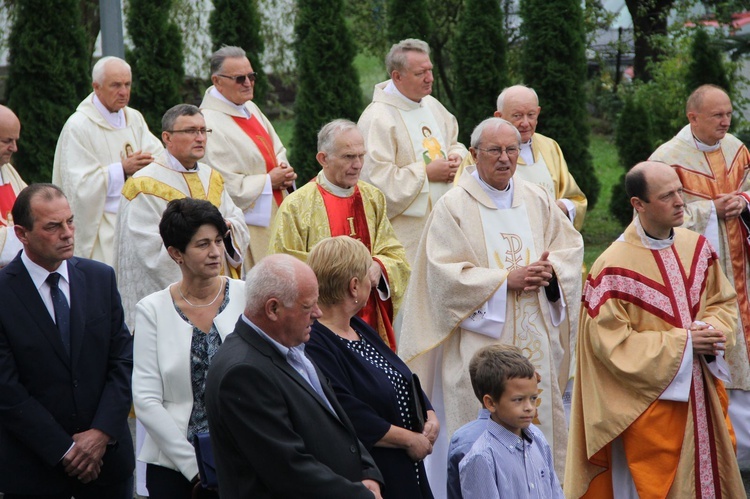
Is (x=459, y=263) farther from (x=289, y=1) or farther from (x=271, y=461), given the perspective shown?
(x=289, y=1)

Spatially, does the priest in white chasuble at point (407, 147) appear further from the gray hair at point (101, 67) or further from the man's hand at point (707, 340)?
the man's hand at point (707, 340)

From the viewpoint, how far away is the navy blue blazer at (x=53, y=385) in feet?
16.4

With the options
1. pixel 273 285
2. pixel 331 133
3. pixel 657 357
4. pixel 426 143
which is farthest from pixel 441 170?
pixel 273 285

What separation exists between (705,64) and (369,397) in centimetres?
710

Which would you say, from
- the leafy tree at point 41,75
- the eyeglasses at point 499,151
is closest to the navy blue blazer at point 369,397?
the eyeglasses at point 499,151

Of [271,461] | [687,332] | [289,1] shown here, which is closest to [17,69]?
[289,1]

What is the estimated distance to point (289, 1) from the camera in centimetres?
1625

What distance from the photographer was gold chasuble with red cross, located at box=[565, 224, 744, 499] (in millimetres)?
5848

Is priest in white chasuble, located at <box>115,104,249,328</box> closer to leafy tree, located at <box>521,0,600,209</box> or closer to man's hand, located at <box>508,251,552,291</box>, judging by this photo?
man's hand, located at <box>508,251,552,291</box>

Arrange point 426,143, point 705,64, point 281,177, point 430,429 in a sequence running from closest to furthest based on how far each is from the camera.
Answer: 1. point 430,429
2. point 281,177
3. point 426,143
4. point 705,64

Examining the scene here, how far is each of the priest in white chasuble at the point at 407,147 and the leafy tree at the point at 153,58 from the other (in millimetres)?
3254

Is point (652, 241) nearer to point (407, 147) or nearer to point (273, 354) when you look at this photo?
point (273, 354)

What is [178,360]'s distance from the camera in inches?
194

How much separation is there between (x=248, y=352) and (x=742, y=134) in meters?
7.20
